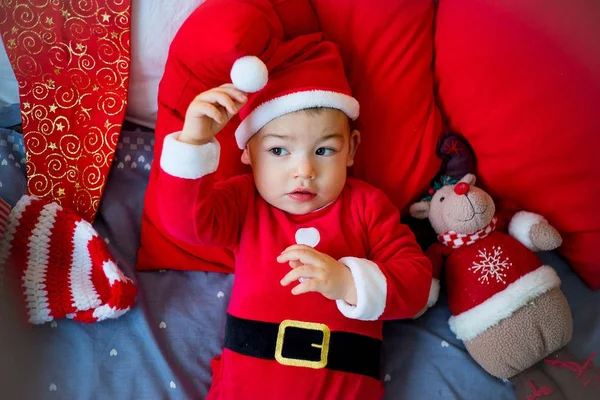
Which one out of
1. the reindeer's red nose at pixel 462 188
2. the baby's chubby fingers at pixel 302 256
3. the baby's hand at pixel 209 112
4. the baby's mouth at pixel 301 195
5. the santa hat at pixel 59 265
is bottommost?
the santa hat at pixel 59 265

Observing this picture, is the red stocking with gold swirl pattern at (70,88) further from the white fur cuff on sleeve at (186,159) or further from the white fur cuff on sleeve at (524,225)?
the white fur cuff on sleeve at (524,225)

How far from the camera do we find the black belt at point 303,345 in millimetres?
893

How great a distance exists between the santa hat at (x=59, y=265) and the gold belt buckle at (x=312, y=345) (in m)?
0.30

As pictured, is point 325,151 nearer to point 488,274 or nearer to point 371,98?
point 371,98

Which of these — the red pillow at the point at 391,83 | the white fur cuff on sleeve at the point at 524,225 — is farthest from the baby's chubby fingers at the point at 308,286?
the white fur cuff on sleeve at the point at 524,225

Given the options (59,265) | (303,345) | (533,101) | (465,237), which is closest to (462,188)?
Answer: (465,237)

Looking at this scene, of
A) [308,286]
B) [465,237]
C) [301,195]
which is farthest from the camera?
[465,237]

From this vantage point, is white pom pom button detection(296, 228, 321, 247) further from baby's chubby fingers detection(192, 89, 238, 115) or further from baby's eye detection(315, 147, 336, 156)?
baby's chubby fingers detection(192, 89, 238, 115)

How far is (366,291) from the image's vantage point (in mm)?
859

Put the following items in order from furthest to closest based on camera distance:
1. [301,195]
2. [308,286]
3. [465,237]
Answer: [465,237]
[301,195]
[308,286]

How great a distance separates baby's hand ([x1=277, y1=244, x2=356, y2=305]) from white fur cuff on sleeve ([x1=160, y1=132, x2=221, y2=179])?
0.18 m

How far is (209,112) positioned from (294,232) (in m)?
0.26

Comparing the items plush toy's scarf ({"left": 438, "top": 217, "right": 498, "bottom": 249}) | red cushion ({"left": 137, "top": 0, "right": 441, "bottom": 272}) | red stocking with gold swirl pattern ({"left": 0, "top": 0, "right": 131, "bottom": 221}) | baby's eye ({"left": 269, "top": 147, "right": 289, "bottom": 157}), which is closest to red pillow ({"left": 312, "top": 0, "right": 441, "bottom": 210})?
red cushion ({"left": 137, "top": 0, "right": 441, "bottom": 272})

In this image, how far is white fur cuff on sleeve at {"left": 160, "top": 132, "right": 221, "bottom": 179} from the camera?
0.84 metres
